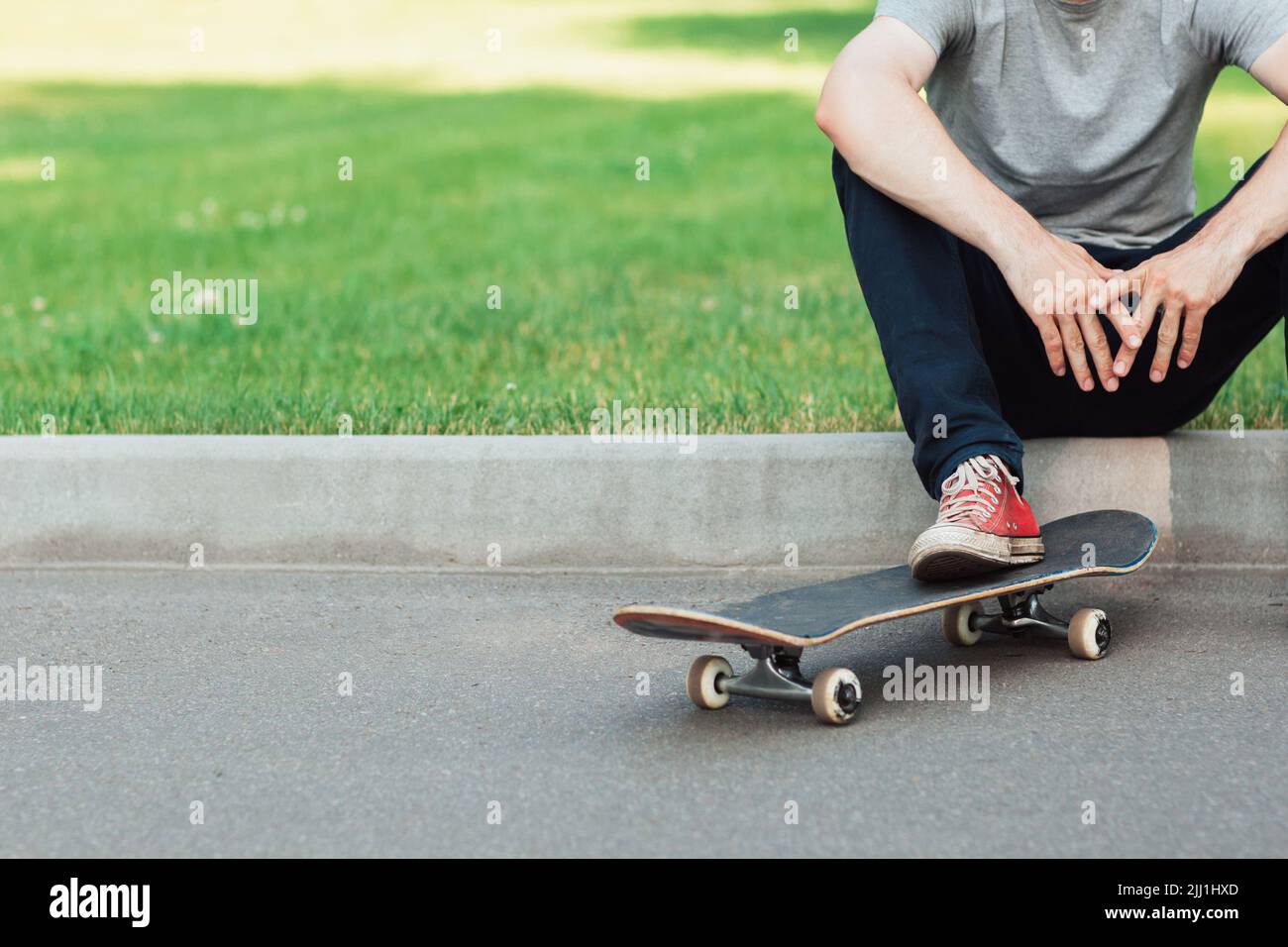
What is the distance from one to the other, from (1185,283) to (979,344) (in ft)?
1.34

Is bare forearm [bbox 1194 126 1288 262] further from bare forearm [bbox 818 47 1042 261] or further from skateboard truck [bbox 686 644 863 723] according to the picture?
skateboard truck [bbox 686 644 863 723]

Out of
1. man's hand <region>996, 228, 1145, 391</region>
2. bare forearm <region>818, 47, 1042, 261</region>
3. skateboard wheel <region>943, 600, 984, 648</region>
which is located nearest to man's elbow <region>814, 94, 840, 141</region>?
bare forearm <region>818, 47, 1042, 261</region>

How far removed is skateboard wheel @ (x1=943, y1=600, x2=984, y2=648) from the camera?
2955mm

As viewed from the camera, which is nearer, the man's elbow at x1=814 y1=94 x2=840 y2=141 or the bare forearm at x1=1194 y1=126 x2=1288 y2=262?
the bare forearm at x1=1194 y1=126 x2=1288 y2=262

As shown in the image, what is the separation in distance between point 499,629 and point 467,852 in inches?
45.3

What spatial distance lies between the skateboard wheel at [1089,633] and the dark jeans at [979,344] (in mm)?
319

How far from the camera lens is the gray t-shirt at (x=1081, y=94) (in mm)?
3176

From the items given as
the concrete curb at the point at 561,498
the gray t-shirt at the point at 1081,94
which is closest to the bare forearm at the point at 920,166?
the gray t-shirt at the point at 1081,94

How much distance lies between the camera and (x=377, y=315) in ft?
18.0

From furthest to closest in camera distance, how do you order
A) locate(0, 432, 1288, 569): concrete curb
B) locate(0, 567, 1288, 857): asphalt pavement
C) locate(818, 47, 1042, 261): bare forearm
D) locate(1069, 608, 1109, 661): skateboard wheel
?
locate(0, 432, 1288, 569): concrete curb → locate(818, 47, 1042, 261): bare forearm → locate(1069, 608, 1109, 661): skateboard wheel → locate(0, 567, 1288, 857): asphalt pavement

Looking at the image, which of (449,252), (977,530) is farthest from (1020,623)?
(449,252)

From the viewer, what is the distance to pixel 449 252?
6660 mm

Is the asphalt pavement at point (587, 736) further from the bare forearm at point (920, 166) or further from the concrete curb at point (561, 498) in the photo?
the bare forearm at point (920, 166)

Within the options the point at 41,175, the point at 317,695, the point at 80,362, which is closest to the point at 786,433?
the point at 317,695
